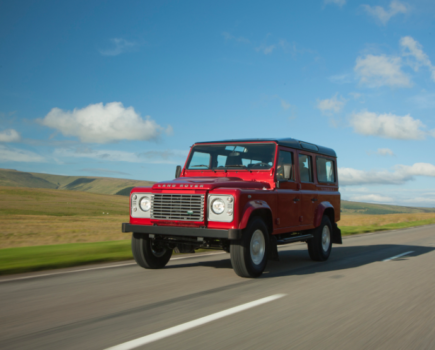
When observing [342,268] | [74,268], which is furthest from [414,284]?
[74,268]

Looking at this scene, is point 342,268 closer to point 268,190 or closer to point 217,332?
point 268,190

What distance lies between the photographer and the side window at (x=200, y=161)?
8.38m

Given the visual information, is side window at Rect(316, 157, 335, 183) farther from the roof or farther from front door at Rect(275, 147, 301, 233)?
front door at Rect(275, 147, 301, 233)

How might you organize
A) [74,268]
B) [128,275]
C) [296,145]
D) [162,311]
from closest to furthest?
[162,311]
[128,275]
[74,268]
[296,145]

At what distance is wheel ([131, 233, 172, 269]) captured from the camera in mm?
7355

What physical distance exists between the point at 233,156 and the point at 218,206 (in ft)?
6.30

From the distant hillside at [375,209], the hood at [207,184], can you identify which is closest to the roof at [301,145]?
the hood at [207,184]

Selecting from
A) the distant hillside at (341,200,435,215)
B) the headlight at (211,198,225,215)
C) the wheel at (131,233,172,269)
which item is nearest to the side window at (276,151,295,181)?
the headlight at (211,198,225,215)

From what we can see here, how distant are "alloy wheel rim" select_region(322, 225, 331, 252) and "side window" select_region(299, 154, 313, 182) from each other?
1268 millimetres

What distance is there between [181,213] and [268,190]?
1582 millimetres

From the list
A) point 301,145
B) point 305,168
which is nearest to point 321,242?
point 305,168

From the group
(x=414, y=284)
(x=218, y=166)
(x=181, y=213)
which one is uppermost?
(x=218, y=166)

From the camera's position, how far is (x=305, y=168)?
8938 millimetres

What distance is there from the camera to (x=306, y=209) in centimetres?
868
